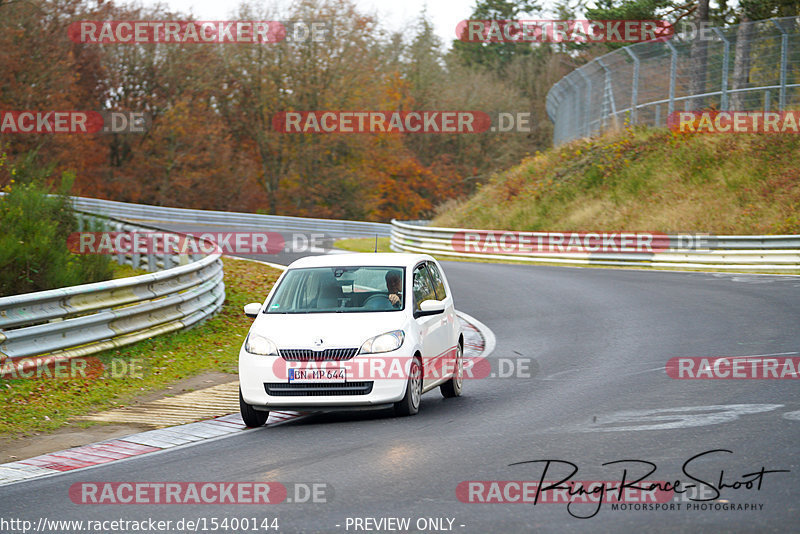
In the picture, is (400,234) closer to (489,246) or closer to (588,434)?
(489,246)

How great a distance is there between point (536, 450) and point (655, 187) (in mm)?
30959

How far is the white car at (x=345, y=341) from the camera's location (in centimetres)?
916

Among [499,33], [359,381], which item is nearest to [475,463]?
[359,381]

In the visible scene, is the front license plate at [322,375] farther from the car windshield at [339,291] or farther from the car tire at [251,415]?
the car windshield at [339,291]

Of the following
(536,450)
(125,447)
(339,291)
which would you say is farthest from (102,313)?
(536,450)

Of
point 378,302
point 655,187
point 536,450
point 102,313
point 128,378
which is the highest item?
point 655,187

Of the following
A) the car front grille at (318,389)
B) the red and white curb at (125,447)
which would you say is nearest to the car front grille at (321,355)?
the car front grille at (318,389)

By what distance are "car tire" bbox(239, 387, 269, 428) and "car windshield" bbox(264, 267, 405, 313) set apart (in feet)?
3.76

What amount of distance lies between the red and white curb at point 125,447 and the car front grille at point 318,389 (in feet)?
1.86

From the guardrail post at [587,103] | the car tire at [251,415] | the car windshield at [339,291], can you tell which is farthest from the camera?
the guardrail post at [587,103]

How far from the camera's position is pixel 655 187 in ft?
122

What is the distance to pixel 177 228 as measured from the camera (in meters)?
43.8

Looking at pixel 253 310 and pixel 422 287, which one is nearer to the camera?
pixel 253 310

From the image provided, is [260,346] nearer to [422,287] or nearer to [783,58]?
[422,287]
